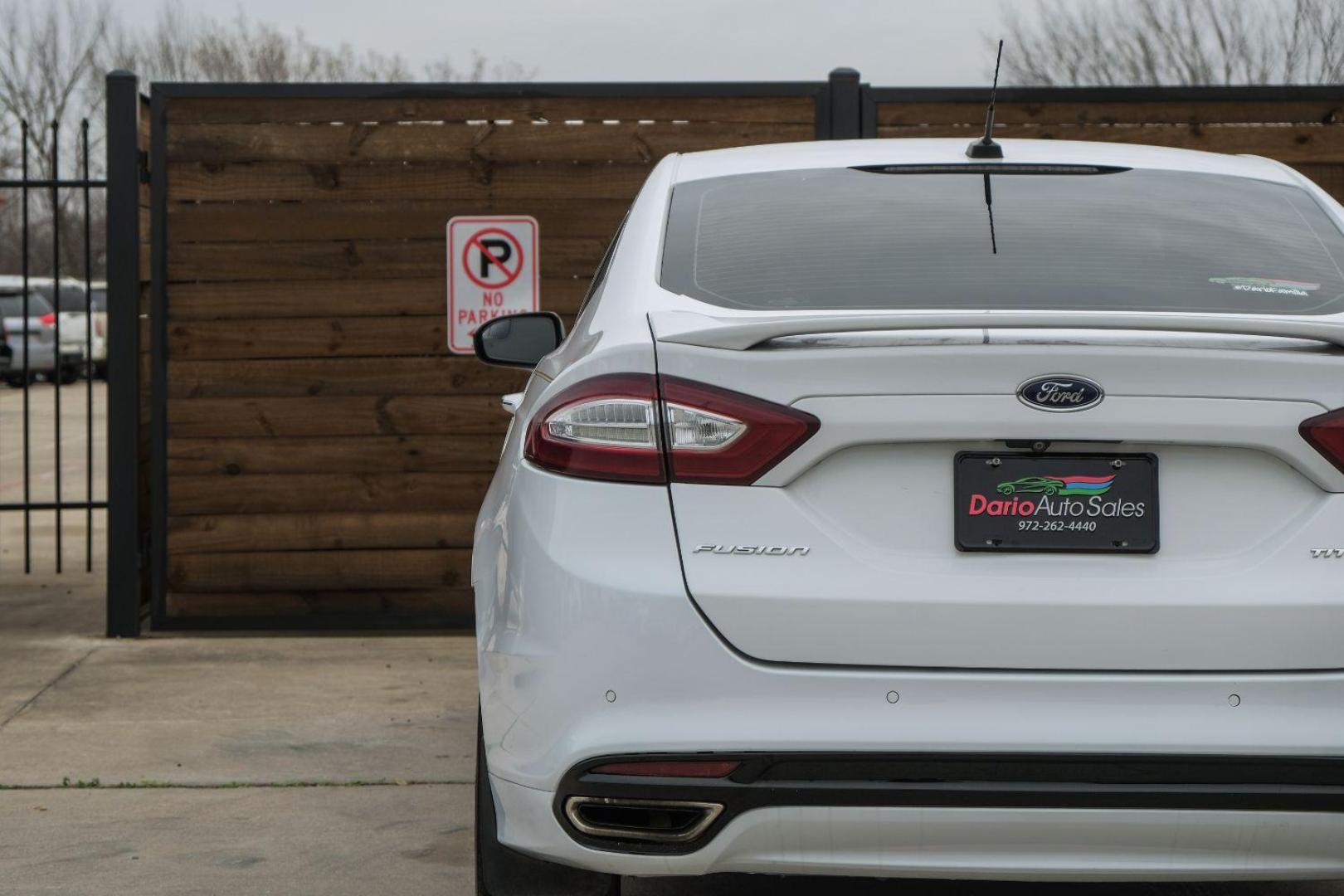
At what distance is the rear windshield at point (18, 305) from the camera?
1082 inches

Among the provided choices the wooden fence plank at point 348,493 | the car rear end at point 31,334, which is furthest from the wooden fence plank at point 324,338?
the car rear end at point 31,334

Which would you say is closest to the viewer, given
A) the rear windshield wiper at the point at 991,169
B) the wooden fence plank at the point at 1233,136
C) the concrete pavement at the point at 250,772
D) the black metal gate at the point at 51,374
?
the rear windshield wiper at the point at 991,169

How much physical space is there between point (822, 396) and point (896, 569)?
0.30 metres

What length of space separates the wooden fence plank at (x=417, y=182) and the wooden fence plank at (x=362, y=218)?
30mm

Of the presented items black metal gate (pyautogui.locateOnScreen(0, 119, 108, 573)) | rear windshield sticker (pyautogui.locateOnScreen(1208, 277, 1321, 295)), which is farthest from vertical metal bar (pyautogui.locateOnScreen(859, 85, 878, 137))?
rear windshield sticker (pyautogui.locateOnScreen(1208, 277, 1321, 295))

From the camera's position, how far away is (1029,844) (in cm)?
269

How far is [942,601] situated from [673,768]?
493 millimetres

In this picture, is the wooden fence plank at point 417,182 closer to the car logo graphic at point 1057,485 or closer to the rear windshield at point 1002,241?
the rear windshield at point 1002,241

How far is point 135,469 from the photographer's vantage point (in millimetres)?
7383

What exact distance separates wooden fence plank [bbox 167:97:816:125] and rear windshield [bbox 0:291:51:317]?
19.6 meters

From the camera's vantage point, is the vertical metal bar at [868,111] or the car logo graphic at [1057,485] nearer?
the car logo graphic at [1057,485]

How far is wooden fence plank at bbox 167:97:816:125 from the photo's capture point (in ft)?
24.6

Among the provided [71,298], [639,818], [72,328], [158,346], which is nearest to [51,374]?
[72,328]

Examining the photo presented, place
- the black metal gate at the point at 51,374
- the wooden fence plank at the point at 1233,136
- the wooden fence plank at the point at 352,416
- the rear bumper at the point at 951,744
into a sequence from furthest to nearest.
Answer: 1. the black metal gate at the point at 51,374
2. the wooden fence plank at the point at 1233,136
3. the wooden fence plank at the point at 352,416
4. the rear bumper at the point at 951,744
